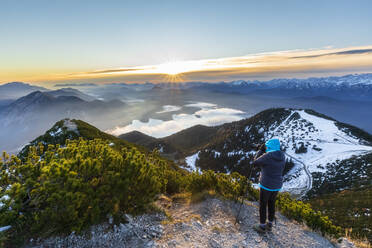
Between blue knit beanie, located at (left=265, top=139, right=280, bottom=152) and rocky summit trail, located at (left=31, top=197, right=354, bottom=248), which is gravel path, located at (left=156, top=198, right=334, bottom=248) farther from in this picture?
blue knit beanie, located at (left=265, top=139, right=280, bottom=152)

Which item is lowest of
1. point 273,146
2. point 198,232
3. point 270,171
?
point 198,232

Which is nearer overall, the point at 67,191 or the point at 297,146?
the point at 67,191

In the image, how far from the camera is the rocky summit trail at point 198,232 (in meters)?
3.76

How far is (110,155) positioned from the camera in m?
4.19

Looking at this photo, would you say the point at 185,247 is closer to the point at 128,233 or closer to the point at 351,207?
the point at 128,233

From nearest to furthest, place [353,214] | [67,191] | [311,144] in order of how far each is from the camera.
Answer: [67,191] → [353,214] → [311,144]

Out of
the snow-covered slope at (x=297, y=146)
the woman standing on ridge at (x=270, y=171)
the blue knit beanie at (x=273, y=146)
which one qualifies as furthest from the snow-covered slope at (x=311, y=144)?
the blue knit beanie at (x=273, y=146)

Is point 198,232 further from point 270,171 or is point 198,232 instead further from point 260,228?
point 270,171

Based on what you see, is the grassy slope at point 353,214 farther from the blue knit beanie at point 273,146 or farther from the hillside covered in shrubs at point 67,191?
the hillside covered in shrubs at point 67,191

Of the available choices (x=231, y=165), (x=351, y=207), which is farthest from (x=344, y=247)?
(x=231, y=165)

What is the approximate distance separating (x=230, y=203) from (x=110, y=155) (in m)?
4.43

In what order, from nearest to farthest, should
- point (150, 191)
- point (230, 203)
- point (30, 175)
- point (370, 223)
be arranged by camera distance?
1. point (30, 175)
2. point (150, 191)
3. point (230, 203)
4. point (370, 223)

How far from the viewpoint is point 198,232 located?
14.6 ft

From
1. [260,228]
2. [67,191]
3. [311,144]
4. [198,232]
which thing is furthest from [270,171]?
[311,144]
